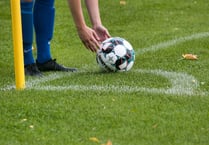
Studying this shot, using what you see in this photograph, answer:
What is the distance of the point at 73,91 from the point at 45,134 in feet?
3.24

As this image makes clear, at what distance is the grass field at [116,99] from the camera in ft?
12.9

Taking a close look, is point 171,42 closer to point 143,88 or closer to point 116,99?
point 143,88

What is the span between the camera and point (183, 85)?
5.23m

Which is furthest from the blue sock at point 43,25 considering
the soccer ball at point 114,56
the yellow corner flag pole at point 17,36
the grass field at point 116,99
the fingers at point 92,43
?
the yellow corner flag pole at point 17,36

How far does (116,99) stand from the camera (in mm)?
4699

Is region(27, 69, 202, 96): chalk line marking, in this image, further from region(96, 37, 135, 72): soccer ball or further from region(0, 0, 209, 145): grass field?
region(96, 37, 135, 72): soccer ball

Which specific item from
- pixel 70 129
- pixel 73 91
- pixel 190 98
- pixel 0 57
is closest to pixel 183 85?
pixel 190 98

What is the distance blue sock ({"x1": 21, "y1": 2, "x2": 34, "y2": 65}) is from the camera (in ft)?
18.1

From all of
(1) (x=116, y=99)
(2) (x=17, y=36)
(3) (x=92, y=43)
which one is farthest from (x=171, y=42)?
(2) (x=17, y=36)

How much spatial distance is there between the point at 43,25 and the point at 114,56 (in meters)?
0.83

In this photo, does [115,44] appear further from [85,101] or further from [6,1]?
[6,1]

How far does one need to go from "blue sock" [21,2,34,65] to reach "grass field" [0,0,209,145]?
251 mm

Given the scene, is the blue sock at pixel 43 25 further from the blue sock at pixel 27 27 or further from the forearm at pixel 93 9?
the forearm at pixel 93 9

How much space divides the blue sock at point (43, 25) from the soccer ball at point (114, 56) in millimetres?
654
